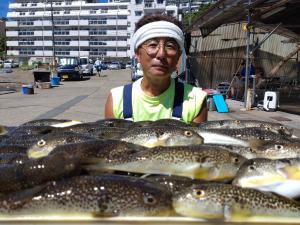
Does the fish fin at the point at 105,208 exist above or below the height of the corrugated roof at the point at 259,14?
below

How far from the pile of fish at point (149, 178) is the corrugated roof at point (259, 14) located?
1139cm

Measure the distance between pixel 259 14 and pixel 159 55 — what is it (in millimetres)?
12346

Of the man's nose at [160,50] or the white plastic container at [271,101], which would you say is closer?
the man's nose at [160,50]

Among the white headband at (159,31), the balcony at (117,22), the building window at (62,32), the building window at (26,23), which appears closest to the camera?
the white headband at (159,31)

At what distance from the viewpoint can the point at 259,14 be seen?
14500 mm

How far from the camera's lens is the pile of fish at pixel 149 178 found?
1708 mm

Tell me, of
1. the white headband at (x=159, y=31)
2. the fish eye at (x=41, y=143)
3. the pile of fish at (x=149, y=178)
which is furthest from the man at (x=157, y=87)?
the fish eye at (x=41, y=143)

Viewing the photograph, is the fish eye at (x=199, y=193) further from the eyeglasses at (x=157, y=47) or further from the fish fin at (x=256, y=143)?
the eyeglasses at (x=157, y=47)

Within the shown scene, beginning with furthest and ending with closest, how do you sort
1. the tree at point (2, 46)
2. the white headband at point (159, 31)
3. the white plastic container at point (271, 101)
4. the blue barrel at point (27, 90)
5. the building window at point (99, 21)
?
the tree at point (2, 46) < the building window at point (99, 21) < the blue barrel at point (27, 90) < the white plastic container at point (271, 101) < the white headband at point (159, 31)

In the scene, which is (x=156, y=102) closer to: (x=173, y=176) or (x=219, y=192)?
(x=173, y=176)

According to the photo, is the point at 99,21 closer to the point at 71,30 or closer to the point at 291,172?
the point at 71,30

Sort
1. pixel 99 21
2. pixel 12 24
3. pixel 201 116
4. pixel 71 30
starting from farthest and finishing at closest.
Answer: pixel 12 24
pixel 71 30
pixel 99 21
pixel 201 116

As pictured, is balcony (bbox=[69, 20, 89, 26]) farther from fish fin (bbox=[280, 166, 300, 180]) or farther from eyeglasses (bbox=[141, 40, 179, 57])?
fish fin (bbox=[280, 166, 300, 180])

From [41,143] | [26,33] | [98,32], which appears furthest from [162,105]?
[26,33]
